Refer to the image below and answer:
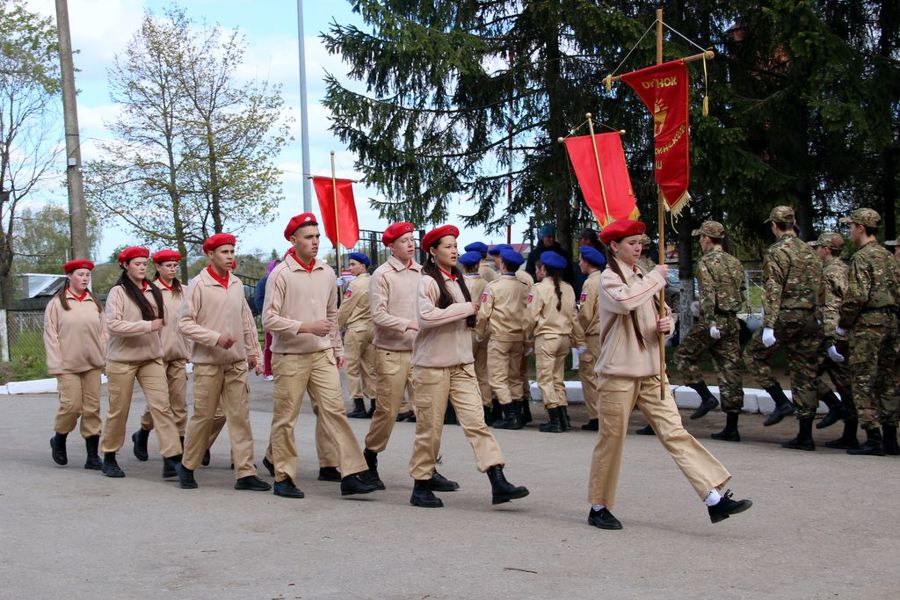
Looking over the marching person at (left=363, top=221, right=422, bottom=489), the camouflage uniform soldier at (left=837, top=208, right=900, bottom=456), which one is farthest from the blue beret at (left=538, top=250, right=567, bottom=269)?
the marching person at (left=363, top=221, right=422, bottom=489)

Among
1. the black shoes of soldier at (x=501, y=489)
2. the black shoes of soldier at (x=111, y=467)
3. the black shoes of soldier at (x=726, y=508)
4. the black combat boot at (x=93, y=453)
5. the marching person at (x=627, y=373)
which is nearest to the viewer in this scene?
the black shoes of soldier at (x=726, y=508)

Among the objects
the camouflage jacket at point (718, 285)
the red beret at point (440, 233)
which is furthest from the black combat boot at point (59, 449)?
the camouflage jacket at point (718, 285)

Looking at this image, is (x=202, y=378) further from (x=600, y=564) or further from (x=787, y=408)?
(x=787, y=408)

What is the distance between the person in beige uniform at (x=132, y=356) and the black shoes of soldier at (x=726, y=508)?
4635 millimetres

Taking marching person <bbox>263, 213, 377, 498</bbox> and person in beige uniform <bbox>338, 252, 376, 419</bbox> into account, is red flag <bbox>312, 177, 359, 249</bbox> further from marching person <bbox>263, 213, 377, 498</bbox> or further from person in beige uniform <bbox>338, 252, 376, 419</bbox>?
marching person <bbox>263, 213, 377, 498</bbox>

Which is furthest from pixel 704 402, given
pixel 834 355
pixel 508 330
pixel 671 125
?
pixel 671 125

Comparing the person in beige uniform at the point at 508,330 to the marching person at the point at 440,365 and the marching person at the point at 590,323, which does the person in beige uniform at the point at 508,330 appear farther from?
the marching person at the point at 440,365

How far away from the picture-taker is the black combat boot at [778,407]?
428 inches

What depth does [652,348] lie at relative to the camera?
22.9ft

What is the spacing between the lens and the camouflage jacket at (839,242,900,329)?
9.51m

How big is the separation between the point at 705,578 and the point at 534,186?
486 inches

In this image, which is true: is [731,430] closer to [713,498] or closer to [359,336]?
[713,498]

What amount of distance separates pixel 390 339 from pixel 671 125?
273 centimetres

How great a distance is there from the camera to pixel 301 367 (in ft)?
26.7
